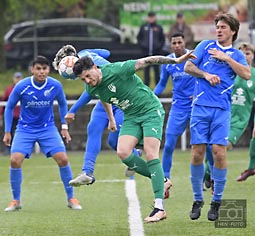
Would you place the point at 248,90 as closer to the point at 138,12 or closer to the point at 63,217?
the point at 63,217

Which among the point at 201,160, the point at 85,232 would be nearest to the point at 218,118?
the point at 201,160

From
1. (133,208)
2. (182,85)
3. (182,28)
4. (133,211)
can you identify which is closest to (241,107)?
(182,85)

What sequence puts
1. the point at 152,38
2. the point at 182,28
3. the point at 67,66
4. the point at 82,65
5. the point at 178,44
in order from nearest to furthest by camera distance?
the point at 82,65, the point at 67,66, the point at 178,44, the point at 152,38, the point at 182,28

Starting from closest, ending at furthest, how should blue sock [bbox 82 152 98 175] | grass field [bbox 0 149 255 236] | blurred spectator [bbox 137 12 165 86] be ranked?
grass field [bbox 0 149 255 236]
blue sock [bbox 82 152 98 175]
blurred spectator [bbox 137 12 165 86]

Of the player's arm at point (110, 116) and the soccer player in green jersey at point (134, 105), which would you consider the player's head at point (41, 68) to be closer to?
the player's arm at point (110, 116)

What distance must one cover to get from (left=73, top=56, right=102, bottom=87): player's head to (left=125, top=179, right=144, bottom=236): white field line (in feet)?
5.30

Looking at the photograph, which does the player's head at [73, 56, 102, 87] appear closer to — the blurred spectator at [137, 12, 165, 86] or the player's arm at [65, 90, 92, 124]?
the player's arm at [65, 90, 92, 124]

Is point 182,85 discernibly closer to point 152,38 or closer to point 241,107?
point 241,107

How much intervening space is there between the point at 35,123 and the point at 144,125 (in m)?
2.90

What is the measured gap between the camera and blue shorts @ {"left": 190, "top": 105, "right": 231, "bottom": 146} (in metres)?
10.8

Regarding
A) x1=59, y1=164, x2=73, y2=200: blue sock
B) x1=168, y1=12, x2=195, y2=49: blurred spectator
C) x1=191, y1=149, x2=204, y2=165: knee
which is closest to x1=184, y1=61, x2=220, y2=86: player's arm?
x1=191, y1=149, x2=204, y2=165: knee

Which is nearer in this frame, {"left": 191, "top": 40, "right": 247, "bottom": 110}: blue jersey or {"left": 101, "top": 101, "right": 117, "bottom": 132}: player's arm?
{"left": 191, "top": 40, "right": 247, "bottom": 110}: blue jersey

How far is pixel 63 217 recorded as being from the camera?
1186cm

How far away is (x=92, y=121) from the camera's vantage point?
43.3ft
